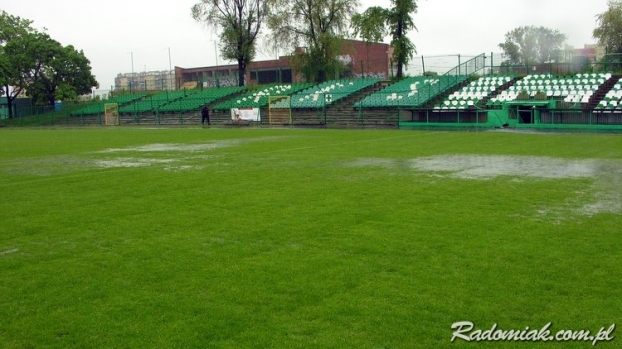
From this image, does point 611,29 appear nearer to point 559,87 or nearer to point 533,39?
point 559,87

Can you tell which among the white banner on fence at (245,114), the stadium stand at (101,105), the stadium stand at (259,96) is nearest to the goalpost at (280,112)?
the white banner on fence at (245,114)

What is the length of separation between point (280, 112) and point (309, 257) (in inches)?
1522

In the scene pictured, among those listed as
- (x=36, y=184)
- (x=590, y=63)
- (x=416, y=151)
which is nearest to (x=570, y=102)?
(x=590, y=63)

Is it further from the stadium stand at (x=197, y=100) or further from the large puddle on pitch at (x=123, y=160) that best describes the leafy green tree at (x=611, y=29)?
the large puddle on pitch at (x=123, y=160)

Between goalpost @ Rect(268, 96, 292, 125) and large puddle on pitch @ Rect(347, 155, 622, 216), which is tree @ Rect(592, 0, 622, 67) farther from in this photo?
large puddle on pitch @ Rect(347, 155, 622, 216)

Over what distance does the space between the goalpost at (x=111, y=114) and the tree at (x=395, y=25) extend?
24.3 meters

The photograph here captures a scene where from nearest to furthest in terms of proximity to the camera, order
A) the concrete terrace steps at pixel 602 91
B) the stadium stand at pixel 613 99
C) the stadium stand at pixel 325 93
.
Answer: the stadium stand at pixel 613 99
the concrete terrace steps at pixel 602 91
the stadium stand at pixel 325 93

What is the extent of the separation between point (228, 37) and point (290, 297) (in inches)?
2235

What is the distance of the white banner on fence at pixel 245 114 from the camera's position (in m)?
45.0

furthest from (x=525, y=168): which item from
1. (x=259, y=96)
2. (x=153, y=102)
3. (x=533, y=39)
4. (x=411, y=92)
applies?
(x=533, y=39)

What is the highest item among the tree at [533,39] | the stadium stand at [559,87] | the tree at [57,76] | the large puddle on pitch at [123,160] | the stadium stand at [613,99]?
the tree at [533,39]

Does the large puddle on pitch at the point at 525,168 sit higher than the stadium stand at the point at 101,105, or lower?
lower

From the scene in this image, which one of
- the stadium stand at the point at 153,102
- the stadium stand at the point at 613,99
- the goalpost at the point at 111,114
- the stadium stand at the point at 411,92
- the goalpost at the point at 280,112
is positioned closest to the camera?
the stadium stand at the point at 613,99

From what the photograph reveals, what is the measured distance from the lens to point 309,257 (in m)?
6.90
